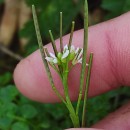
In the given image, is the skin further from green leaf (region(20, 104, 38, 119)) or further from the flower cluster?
the flower cluster

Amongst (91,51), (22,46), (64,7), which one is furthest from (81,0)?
(91,51)

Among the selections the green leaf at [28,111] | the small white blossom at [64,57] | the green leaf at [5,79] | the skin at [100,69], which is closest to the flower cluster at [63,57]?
the small white blossom at [64,57]

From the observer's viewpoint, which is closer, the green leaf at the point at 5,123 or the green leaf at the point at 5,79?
the green leaf at the point at 5,123

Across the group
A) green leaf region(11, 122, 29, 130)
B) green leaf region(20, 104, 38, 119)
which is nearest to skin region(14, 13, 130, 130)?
green leaf region(20, 104, 38, 119)

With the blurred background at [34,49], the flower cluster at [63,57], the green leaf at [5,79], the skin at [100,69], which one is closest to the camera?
the flower cluster at [63,57]

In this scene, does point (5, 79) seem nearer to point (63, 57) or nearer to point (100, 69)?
point (100, 69)

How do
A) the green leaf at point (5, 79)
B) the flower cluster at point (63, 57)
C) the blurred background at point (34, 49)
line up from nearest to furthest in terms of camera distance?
the flower cluster at point (63, 57) → the blurred background at point (34, 49) → the green leaf at point (5, 79)

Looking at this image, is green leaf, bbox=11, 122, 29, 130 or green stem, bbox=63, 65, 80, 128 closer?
green stem, bbox=63, 65, 80, 128

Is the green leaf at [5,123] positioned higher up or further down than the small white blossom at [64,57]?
further down

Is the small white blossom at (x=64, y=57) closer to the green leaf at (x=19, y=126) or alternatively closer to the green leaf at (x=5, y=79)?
the green leaf at (x=19, y=126)
